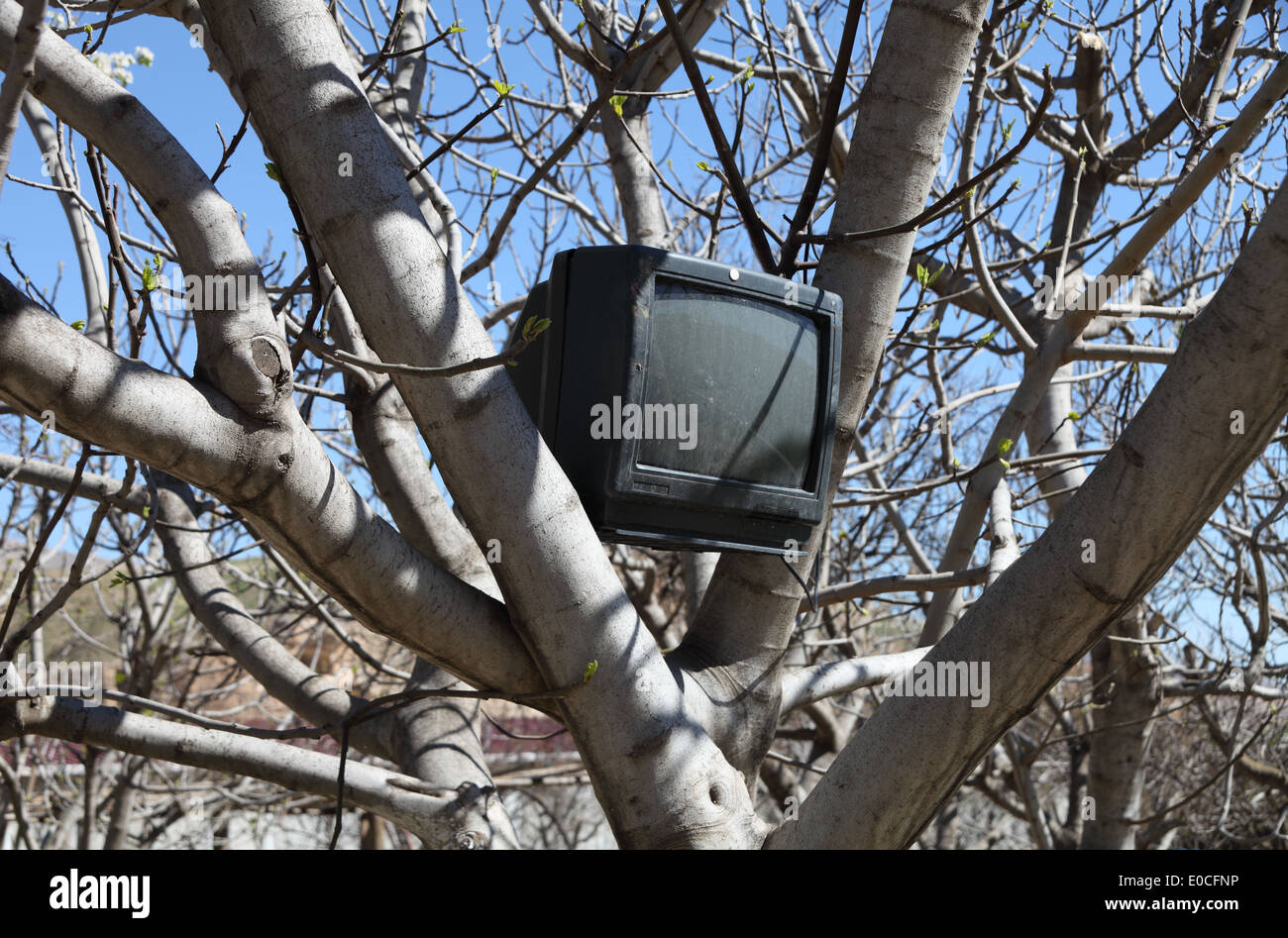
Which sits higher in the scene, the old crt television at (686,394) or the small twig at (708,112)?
the small twig at (708,112)

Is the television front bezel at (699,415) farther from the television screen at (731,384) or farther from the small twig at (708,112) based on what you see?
the small twig at (708,112)

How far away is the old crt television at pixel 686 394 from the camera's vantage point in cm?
180

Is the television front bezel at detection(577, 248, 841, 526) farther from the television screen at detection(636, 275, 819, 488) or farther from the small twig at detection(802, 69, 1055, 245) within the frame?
the small twig at detection(802, 69, 1055, 245)

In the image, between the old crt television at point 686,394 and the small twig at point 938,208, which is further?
the small twig at point 938,208

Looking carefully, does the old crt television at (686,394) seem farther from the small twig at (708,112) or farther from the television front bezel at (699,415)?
the small twig at (708,112)

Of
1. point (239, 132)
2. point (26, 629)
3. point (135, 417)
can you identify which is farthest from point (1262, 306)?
point (26, 629)

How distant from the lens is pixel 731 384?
1.93m

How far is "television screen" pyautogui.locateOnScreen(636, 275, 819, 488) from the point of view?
1.85m

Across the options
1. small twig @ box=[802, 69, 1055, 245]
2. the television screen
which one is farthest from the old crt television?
small twig @ box=[802, 69, 1055, 245]

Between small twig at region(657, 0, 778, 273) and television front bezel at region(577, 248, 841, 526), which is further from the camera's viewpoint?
small twig at region(657, 0, 778, 273)

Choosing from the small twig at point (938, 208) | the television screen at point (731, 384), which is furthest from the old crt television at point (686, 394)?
the small twig at point (938, 208)

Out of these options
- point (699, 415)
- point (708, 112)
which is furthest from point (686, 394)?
point (708, 112)

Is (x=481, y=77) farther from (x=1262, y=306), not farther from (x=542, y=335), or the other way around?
(x=1262, y=306)
